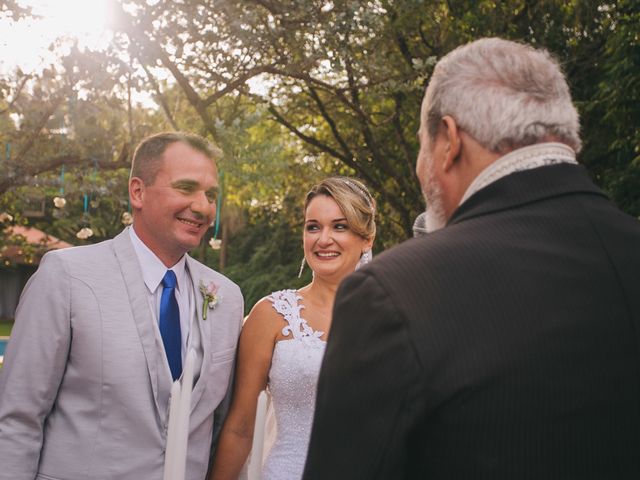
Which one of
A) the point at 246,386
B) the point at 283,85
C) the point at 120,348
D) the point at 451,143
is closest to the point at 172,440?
the point at 451,143

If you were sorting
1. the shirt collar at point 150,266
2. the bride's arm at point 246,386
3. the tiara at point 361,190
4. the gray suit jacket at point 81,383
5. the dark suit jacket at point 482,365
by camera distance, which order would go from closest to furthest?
the dark suit jacket at point 482,365, the gray suit jacket at point 81,383, the shirt collar at point 150,266, the bride's arm at point 246,386, the tiara at point 361,190

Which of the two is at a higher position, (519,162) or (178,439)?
(519,162)

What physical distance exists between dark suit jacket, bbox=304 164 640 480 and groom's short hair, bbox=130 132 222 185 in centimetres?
197

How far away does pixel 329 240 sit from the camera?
3.92m

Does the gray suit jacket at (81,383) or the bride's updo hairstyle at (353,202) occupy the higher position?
the bride's updo hairstyle at (353,202)

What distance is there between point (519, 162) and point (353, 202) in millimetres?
2457

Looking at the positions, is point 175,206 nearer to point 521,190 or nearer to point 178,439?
point 178,439

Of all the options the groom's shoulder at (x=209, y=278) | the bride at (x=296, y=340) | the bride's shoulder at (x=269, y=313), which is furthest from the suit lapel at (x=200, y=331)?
the bride's shoulder at (x=269, y=313)

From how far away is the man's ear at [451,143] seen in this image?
1.52 metres

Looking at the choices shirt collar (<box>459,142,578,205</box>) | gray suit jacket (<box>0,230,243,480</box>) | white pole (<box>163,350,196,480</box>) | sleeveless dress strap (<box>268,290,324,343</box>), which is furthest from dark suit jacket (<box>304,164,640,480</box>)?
sleeveless dress strap (<box>268,290,324,343</box>)

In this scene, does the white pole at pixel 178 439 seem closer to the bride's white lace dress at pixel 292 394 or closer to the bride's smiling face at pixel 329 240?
the bride's white lace dress at pixel 292 394

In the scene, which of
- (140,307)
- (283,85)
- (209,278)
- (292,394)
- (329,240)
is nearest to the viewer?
(140,307)

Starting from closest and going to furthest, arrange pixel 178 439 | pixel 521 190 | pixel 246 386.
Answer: pixel 521 190 → pixel 178 439 → pixel 246 386

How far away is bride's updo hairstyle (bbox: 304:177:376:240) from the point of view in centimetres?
391
